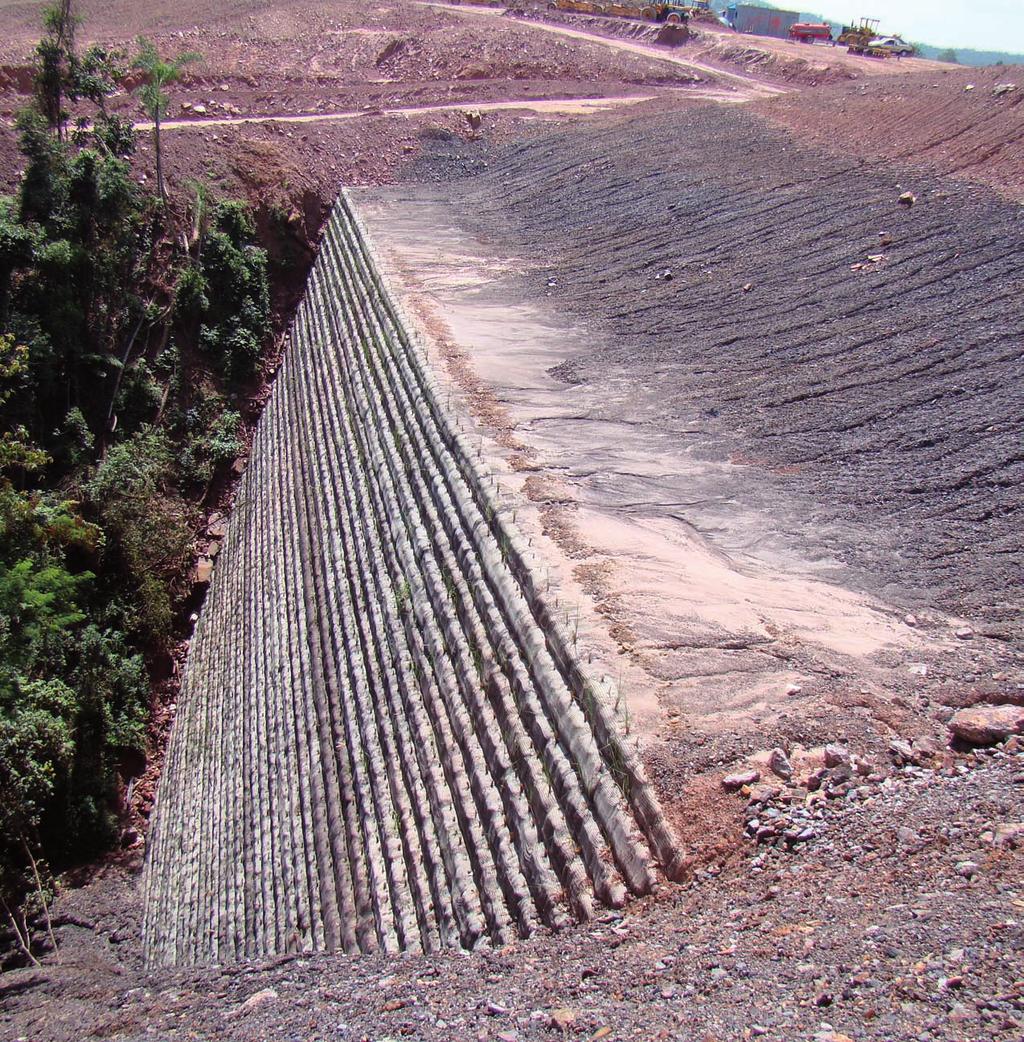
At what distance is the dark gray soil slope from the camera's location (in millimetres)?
8805

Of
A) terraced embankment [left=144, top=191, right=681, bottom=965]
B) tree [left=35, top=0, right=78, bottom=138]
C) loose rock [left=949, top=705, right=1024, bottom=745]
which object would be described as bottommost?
terraced embankment [left=144, top=191, right=681, bottom=965]

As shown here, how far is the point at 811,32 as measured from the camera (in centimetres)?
4056

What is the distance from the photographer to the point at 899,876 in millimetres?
5008

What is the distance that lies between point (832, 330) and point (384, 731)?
27.3 ft

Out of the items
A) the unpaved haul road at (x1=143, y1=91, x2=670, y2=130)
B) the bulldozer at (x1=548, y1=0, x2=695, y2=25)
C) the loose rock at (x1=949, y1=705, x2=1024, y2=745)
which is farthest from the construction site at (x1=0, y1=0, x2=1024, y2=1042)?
the bulldozer at (x1=548, y1=0, x2=695, y2=25)

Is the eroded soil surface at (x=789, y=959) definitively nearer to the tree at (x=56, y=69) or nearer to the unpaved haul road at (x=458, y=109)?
the tree at (x=56, y=69)

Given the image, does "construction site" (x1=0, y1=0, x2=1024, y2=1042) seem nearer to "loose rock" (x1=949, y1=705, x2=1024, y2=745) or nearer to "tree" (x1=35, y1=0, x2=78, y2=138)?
"loose rock" (x1=949, y1=705, x2=1024, y2=745)

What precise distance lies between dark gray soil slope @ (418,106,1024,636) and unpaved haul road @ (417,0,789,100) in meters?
14.1

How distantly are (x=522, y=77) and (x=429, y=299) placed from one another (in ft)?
66.6

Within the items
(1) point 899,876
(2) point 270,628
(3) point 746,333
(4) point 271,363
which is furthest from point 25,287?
(1) point 899,876

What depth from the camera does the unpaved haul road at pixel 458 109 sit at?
23456mm

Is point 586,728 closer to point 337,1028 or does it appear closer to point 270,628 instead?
point 337,1028

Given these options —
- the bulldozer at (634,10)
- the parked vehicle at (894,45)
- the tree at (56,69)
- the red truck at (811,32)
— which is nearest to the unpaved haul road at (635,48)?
the bulldozer at (634,10)

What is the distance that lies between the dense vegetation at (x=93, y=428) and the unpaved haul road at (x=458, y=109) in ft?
10.8
